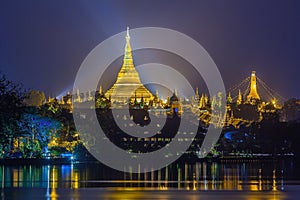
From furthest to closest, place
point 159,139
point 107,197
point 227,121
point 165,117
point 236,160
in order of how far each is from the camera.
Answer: point 227,121, point 165,117, point 159,139, point 236,160, point 107,197

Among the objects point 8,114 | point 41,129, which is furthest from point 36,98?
point 8,114

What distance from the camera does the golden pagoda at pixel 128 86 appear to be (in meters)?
173

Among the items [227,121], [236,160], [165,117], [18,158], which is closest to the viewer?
[18,158]

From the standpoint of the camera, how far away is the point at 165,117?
140375 mm

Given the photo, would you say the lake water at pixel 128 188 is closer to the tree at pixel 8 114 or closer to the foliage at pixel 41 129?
the tree at pixel 8 114

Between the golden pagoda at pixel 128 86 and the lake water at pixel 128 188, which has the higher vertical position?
the golden pagoda at pixel 128 86

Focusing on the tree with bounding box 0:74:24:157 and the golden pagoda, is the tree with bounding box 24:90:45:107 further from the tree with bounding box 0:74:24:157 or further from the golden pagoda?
the tree with bounding box 0:74:24:157

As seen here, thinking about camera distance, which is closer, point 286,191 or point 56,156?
point 286,191

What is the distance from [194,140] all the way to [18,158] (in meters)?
35.5

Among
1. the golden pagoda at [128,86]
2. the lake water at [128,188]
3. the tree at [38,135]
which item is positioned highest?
the golden pagoda at [128,86]

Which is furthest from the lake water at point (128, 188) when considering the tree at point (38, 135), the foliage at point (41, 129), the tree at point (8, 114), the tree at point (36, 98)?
the tree at point (36, 98)

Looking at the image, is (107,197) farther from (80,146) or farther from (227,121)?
(227,121)

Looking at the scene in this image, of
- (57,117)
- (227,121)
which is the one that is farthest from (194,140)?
(227,121)

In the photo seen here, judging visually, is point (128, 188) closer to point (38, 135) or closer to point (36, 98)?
point (38, 135)
